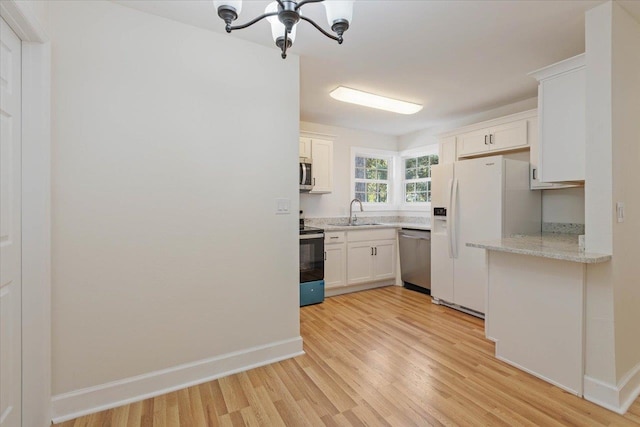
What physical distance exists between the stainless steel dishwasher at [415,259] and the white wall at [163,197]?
7.26ft

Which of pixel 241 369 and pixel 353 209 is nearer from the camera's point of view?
pixel 241 369

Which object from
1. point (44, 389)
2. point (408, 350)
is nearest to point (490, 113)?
point (408, 350)

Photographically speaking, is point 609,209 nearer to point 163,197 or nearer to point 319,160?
point 163,197

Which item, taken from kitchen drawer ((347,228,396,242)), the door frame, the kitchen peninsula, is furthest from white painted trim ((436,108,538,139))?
the door frame

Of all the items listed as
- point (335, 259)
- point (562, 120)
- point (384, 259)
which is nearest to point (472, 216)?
point (562, 120)

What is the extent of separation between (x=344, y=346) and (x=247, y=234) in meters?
1.27

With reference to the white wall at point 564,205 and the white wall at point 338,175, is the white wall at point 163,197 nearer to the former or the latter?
the white wall at point 338,175

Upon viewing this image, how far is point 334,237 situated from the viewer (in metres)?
3.95

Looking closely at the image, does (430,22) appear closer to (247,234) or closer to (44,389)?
(247,234)

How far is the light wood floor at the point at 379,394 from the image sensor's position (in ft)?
5.51

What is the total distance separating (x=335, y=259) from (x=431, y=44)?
2615mm

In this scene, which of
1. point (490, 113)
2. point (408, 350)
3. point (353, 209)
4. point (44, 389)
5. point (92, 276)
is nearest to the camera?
point (44, 389)

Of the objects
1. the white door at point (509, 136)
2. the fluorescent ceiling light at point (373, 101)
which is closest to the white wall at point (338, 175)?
the fluorescent ceiling light at point (373, 101)

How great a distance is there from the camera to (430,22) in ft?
6.54
